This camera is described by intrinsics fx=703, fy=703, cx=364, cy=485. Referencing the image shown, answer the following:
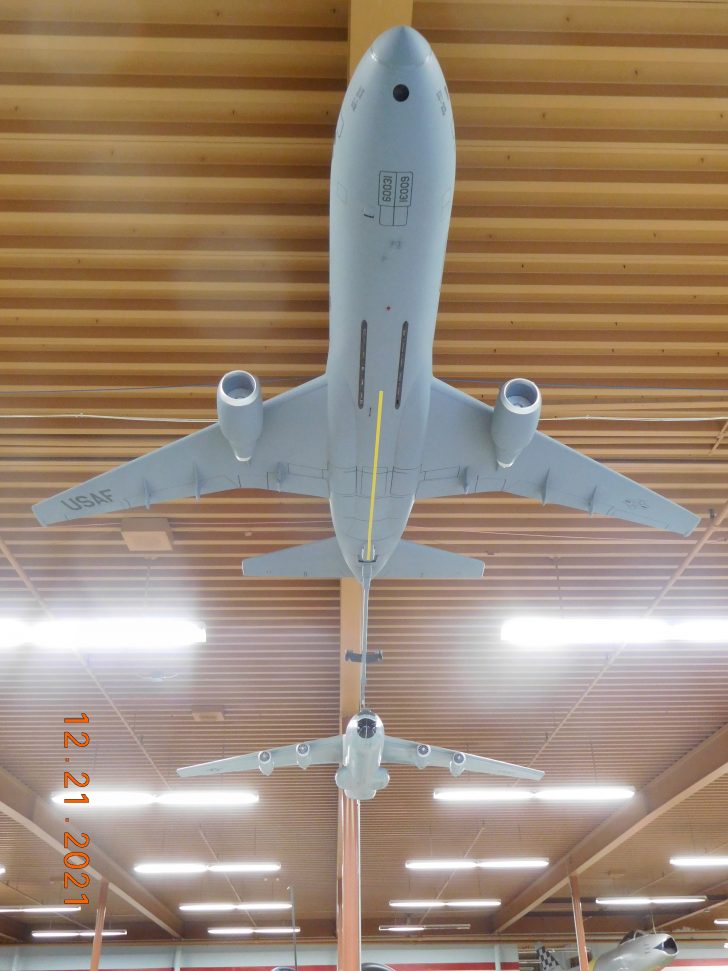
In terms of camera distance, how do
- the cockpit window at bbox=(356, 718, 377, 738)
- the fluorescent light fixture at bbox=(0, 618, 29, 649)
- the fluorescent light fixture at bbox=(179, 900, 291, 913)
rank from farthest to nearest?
the fluorescent light fixture at bbox=(179, 900, 291, 913), the cockpit window at bbox=(356, 718, 377, 738), the fluorescent light fixture at bbox=(0, 618, 29, 649)

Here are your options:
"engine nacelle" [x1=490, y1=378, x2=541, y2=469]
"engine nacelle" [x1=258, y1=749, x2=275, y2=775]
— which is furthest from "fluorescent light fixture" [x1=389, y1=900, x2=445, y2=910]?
"engine nacelle" [x1=490, y1=378, x2=541, y2=469]

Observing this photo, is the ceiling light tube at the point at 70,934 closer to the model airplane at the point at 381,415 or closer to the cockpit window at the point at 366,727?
the cockpit window at the point at 366,727

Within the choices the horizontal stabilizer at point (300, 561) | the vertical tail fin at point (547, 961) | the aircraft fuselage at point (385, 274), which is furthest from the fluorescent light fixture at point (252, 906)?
the aircraft fuselage at point (385, 274)

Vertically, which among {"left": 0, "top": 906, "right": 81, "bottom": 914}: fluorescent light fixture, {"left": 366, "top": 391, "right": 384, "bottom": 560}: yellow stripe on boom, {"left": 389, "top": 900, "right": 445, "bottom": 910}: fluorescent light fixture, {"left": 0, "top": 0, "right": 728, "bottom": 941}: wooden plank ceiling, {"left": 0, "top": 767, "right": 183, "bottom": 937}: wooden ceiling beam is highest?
{"left": 0, "top": 0, "right": 728, "bottom": 941}: wooden plank ceiling

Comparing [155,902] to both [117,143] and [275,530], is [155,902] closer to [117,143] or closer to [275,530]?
[275,530]

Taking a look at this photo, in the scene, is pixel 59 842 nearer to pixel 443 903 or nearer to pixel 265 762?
pixel 265 762

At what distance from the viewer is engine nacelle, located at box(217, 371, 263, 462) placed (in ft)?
13.8

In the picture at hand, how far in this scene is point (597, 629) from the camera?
8109 mm

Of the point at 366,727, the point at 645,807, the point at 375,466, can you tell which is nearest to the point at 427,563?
the point at 375,466

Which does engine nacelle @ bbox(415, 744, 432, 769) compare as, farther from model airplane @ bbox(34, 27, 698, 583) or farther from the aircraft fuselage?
the aircraft fuselage

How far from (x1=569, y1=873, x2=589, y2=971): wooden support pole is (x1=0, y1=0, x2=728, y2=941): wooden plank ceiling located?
32.2ft

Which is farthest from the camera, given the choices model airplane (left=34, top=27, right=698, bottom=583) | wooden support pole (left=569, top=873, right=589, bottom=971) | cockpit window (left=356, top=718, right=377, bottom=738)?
wooden support pole (left=569, top=873, right=589, bottom=971)

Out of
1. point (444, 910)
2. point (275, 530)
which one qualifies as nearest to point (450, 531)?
point (275, 530)

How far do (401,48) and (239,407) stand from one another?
6.79ft
